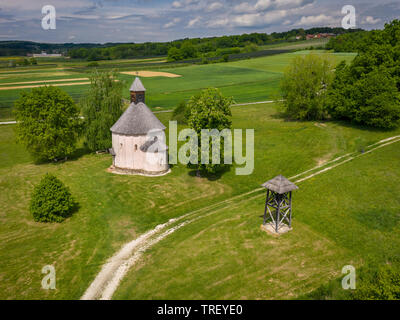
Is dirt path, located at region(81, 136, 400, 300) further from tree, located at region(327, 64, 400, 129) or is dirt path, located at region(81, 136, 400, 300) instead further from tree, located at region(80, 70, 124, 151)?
tree, located at region(80, 70, 124, 151)

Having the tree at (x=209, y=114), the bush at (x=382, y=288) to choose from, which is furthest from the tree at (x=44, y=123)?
the bush at (x=382, y=288)

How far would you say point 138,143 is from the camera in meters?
39.1

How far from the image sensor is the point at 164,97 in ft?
282

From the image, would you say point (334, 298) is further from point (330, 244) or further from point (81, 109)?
point (81, 109)

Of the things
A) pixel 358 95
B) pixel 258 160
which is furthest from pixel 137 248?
pixel 358 95

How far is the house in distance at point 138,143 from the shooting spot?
38906 millimetres

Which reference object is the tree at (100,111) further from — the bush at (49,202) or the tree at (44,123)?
the bush at (49,202)

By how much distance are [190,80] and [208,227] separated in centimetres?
8686

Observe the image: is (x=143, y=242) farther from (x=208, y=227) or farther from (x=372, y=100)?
(x=372, y=100)

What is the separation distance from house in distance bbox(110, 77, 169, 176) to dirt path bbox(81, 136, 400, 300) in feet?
34.4

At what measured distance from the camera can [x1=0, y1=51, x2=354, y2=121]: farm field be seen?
8369cm

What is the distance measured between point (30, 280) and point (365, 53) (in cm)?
5377

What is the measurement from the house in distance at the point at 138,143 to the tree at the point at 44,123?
363 inches

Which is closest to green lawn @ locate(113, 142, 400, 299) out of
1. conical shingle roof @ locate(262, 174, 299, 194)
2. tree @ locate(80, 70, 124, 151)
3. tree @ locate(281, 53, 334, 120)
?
conical shingle roof @ locate(262, 174, 299, 194)
